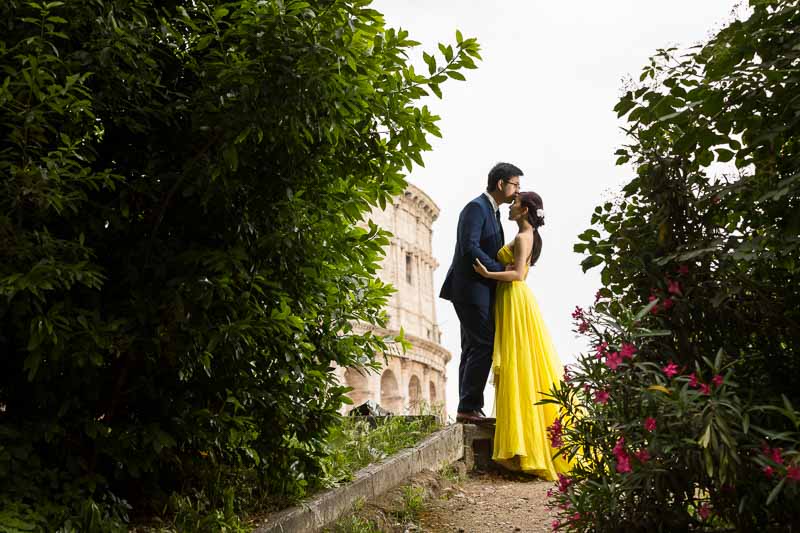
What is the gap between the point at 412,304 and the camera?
148ft

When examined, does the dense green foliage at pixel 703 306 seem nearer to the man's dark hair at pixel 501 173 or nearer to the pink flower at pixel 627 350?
the pink flower at pixel 627 350

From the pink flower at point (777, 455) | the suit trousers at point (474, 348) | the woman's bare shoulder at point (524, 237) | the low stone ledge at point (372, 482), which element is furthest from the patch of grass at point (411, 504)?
the pink flower at point (777, 455)

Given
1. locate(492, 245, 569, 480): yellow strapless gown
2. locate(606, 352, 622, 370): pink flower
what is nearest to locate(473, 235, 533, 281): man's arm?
locate(492, 245, 569, 480): yellow strapless gown

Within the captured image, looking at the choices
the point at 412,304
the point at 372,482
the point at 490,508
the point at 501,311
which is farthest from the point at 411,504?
the point at 412,304

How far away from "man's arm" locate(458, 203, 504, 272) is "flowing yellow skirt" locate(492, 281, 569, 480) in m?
0.28

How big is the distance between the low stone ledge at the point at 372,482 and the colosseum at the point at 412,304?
29.2m

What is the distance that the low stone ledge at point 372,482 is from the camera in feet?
13.2

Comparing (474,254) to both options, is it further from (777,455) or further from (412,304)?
(412,304)

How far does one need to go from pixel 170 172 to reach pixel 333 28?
99 cm

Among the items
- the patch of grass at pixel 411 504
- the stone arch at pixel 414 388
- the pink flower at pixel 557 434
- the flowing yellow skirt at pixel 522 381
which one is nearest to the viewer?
the pink flower at pixel 557 434

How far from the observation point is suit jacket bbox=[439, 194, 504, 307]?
701 centimetres

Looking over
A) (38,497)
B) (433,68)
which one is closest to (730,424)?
(433,68)

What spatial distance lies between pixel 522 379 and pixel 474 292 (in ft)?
2.86

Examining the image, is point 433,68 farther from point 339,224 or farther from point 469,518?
point 469,518
